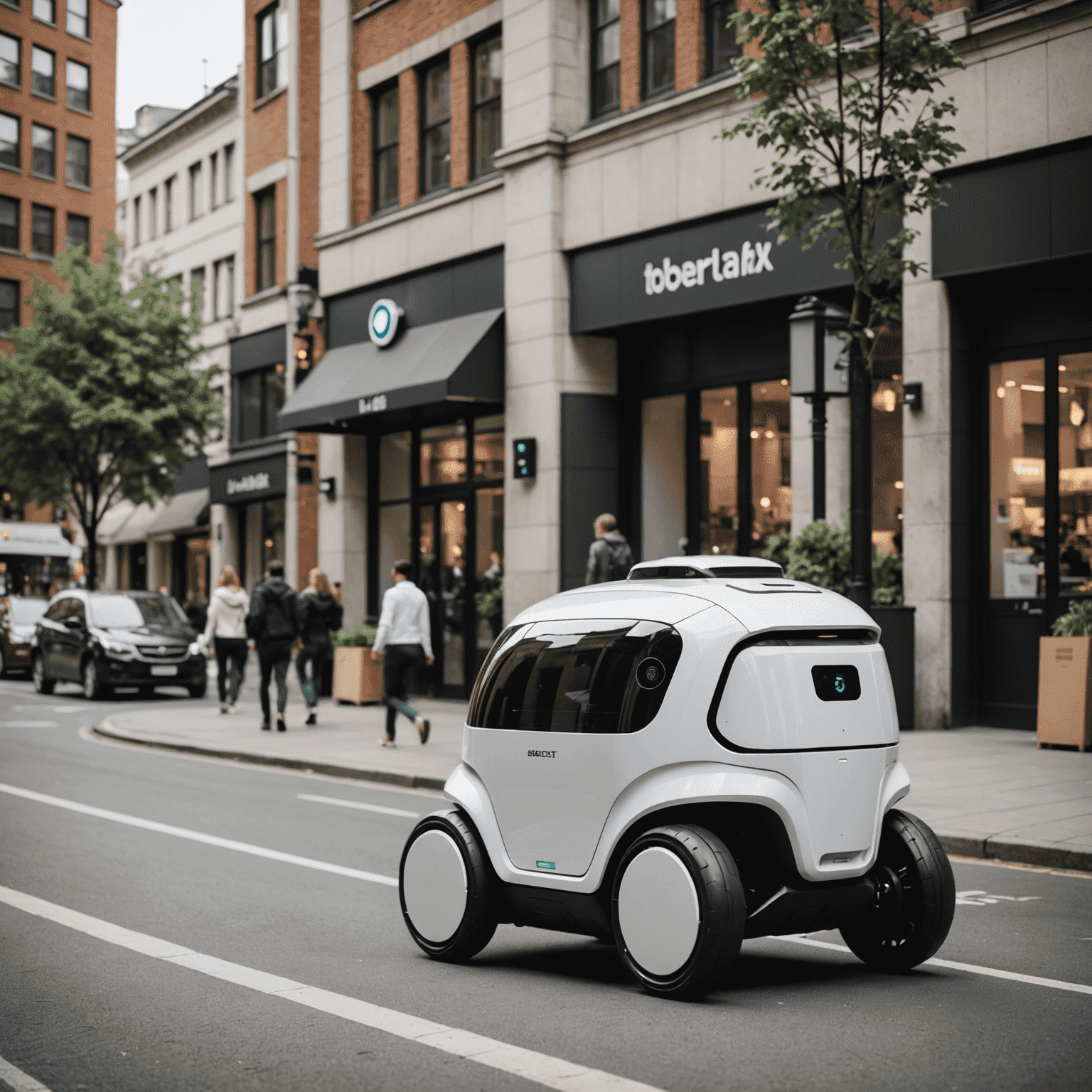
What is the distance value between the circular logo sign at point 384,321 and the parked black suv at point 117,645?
5.86 metres

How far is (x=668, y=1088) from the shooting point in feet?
13.5

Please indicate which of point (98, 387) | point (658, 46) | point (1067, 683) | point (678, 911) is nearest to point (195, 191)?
point (98, 387)

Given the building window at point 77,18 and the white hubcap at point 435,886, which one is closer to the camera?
the white hubcap at point 435,886

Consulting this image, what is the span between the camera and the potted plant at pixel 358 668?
66.3 ft

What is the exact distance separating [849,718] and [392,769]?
7989 millimetres

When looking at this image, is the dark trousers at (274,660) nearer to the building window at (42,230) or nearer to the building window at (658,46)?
the building window at (658,46)

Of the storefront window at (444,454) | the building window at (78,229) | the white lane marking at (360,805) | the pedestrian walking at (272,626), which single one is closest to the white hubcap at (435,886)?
the white lane marking at (360,805)

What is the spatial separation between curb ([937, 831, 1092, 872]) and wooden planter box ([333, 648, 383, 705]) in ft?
40.5

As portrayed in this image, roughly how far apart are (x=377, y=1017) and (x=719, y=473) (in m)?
13.4

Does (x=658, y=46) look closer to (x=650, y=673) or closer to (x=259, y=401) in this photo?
(x=650, y=673)

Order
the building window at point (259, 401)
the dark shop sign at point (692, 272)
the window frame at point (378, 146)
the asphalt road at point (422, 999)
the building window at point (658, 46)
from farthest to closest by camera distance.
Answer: the building window at point (259, 401) → the window frame at point (378, 146) → the building window at point (658, 46) → the dark shop sign at point (692, 272) → the asphalt road at point (422, 999)

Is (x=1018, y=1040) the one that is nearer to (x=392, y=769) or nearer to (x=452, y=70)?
(x=392, y=769)

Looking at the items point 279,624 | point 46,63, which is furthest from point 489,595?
point 46,63

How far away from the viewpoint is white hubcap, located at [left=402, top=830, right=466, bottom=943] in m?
5.71
